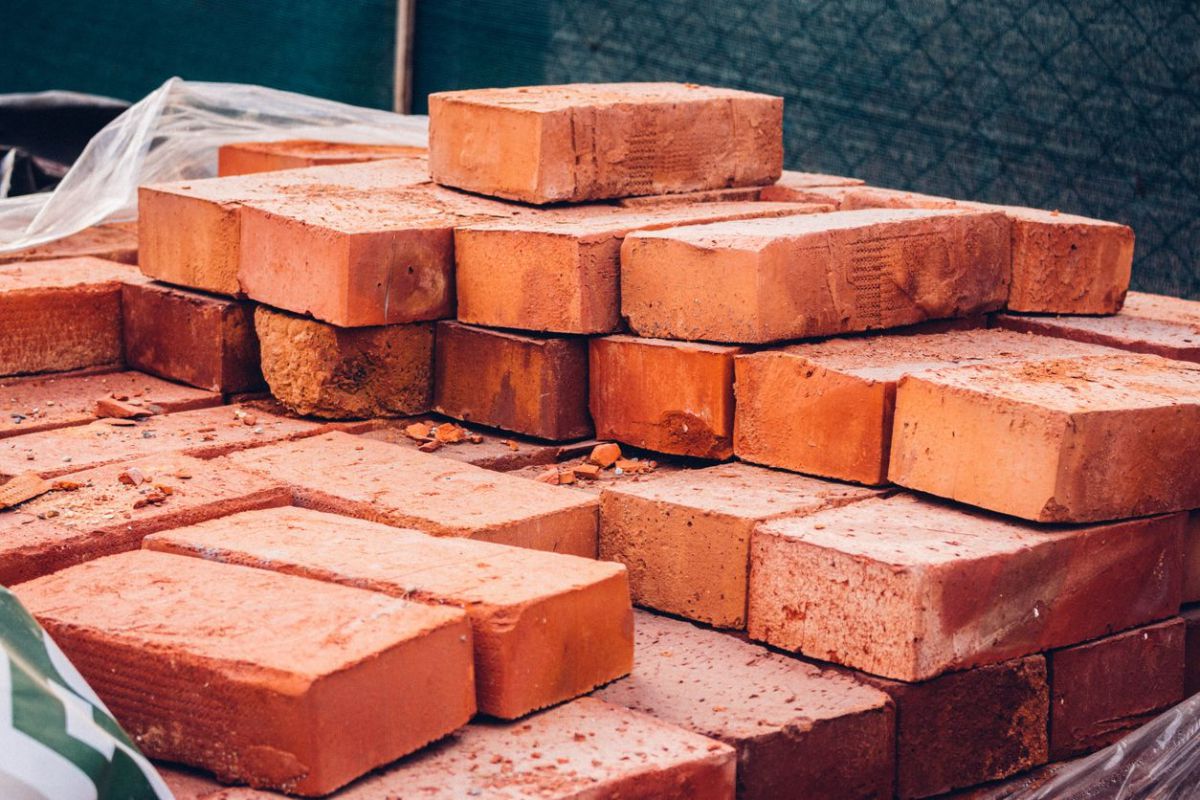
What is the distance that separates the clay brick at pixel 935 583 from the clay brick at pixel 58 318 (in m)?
2.52

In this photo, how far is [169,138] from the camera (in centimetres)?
644

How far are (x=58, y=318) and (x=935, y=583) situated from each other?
3.00 m

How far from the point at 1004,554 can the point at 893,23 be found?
4202 millimetres

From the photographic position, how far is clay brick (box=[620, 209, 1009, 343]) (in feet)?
14.5

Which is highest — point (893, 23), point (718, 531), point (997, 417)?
point (893, 23)

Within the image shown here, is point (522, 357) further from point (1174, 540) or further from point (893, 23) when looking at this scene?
point (893, 23)

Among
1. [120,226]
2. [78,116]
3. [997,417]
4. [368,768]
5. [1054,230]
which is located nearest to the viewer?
[368,768]

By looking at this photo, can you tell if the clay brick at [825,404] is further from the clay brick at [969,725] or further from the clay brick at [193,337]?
the clay brick at [193,337]

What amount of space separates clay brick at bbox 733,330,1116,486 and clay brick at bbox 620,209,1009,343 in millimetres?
104

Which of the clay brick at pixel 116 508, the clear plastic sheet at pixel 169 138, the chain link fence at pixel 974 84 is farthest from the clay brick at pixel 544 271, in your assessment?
the chain link fence at pixel 974 84

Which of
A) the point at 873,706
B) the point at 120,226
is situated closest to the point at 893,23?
the point at 120,226

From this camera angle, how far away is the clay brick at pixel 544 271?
4.61m

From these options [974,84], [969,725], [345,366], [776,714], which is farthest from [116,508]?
[974,84]

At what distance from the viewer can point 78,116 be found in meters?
7.36
